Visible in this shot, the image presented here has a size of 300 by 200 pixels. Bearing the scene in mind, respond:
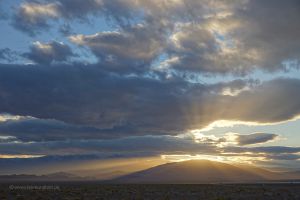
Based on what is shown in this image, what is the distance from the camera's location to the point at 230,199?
60125 mm

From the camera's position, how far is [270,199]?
2454 inches

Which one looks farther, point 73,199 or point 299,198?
point 299,198

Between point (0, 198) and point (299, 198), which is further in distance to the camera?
point (299, 198)

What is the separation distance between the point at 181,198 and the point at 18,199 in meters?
23.5

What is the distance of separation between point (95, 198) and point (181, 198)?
12.7 metres

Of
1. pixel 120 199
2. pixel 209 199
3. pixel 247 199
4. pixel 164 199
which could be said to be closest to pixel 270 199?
pixel 247 199

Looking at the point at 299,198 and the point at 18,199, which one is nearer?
the point at 18,199

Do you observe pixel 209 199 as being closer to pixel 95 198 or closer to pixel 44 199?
pixel 95 198

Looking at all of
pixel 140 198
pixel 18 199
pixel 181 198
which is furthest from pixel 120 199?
pixel 18 199

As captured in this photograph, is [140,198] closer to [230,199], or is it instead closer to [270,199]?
[230,199]

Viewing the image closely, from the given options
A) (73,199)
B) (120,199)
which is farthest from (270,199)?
(73,199)

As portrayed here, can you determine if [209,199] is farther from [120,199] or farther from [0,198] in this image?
[0,198]

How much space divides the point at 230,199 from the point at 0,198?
108ft

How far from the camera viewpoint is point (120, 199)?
60.6 meters
